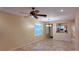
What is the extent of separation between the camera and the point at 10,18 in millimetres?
4141

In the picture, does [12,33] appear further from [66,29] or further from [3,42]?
[66,29]

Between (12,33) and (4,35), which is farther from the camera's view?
(12,33)

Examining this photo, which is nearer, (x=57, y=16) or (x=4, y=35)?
(x=57, y=16)
